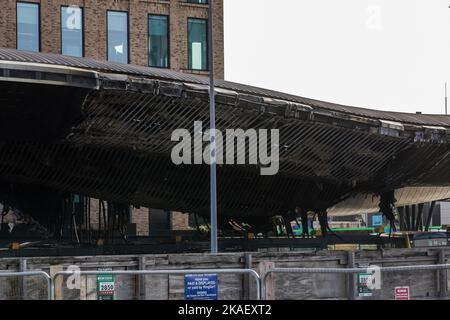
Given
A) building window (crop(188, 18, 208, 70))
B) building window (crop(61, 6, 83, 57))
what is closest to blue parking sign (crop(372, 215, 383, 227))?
building window (crop(188, 18, 208, 70))

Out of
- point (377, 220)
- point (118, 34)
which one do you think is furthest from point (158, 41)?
point (377, 220)

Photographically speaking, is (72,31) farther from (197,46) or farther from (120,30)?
(197,46)

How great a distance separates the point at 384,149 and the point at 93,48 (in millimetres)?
24899

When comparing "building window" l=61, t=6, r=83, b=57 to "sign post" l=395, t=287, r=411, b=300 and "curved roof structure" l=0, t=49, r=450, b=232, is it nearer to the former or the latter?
"curved roof structure" l=0, t=49, r=450, b=232

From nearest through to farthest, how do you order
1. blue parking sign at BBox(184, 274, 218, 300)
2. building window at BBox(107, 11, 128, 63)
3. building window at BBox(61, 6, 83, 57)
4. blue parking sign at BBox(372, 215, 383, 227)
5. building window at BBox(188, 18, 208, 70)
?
blue parking sign at BBox(184, 274, 218, 300), building window at BBox(61, 6, 83, 57), building window at BBox(107, 11, 128, 63), building window at BBox(188, 18, 208, 70), blue parking sign at BBox(372, 215, 383, 227)

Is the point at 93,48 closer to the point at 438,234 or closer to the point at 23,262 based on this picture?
the point at 438,234

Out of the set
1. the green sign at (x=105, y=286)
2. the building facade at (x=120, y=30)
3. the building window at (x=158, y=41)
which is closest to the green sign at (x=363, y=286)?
the green sign at (x=105, y=286)

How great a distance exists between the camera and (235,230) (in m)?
41.3

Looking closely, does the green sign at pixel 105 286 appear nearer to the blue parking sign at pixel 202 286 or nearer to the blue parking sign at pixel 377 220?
the blue parking sign at pixel 202 286

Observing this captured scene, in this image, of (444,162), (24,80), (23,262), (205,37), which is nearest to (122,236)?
(24,80)

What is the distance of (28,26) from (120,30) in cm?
643

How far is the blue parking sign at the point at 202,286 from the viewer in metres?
11.7

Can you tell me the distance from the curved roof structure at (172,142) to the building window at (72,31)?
19170 mm

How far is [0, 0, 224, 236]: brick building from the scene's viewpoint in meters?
51.4
